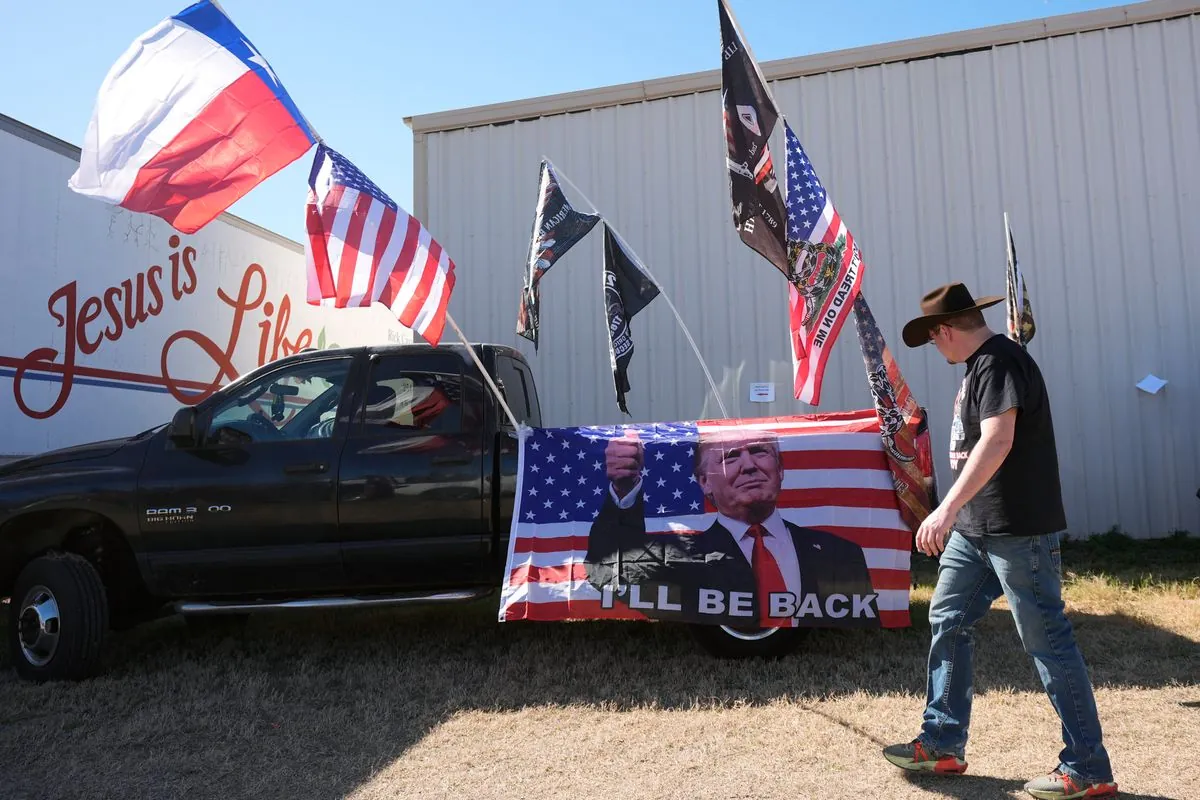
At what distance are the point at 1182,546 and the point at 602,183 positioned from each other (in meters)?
6.58

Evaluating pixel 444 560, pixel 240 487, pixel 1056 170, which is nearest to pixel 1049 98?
pixel 1056 170

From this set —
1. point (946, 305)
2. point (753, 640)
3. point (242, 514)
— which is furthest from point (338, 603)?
point (946, 305)

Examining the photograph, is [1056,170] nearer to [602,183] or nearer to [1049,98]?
[1049,98]

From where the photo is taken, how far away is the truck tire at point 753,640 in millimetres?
5047

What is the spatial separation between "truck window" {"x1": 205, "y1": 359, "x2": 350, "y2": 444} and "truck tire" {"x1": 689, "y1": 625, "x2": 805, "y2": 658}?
2501mm

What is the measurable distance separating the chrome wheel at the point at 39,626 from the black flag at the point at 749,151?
14.3 feet

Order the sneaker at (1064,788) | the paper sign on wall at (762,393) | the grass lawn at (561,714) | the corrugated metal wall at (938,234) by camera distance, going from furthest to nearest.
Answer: the paper sign on wall at (762,393)
the corrugated metal wall at (938,234)
the grass lawn at (561,714)
the sneaker at (1064,788)

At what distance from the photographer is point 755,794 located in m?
3.42

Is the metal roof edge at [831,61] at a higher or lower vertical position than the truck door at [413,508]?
higher

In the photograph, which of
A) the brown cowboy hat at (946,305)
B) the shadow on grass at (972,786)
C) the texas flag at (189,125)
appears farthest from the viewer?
the texas flag at (189,125)

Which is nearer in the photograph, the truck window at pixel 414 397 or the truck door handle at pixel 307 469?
the truck door handle at pixel 307 469

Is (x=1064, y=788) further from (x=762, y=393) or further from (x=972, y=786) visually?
(x=762, y=393)

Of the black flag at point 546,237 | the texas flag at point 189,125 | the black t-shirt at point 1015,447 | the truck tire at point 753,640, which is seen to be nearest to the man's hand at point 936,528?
the black t-shirt at point 1015,447

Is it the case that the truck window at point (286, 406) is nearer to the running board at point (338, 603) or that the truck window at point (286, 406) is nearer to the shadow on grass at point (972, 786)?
the running board at point (338, 603)
